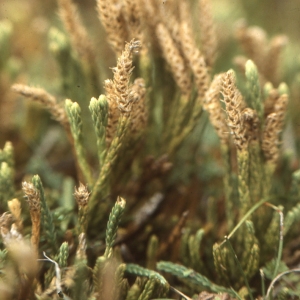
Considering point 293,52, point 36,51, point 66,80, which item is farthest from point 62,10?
point 293,52

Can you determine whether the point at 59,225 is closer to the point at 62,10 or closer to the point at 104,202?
the point at 104,202

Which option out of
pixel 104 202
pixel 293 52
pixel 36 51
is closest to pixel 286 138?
pixel 293 52

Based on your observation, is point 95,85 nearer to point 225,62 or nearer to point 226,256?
point 226,256

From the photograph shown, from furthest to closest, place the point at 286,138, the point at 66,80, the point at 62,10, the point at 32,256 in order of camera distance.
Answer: the point at 286,138 < the point at 66,80 < the point at 62,10 < the point at 32,256

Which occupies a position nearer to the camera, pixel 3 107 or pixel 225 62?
pixel 3 107

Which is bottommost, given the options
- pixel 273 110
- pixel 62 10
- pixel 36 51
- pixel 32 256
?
pixel 32 256

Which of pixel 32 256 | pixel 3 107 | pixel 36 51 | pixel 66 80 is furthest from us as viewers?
pixel 36 51

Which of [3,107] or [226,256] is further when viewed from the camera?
[3,107]

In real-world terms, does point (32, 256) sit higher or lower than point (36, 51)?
lower

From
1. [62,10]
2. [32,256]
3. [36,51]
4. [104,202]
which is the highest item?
[36,51]
